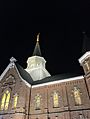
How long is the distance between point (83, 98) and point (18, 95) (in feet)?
37.1

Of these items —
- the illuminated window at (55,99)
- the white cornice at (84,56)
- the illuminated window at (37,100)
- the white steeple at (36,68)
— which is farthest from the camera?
the white steeple at (36,68)

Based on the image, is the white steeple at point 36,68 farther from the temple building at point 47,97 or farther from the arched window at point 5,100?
the arched window at point 5,100

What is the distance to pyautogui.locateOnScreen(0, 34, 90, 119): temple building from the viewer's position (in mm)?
20641

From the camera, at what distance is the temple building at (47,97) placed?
20.6 m

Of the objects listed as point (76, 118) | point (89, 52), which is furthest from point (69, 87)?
point (89, 52)

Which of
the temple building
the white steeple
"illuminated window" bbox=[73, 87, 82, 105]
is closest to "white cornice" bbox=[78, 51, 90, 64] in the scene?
the temple building

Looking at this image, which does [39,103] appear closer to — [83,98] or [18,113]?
[18,113]

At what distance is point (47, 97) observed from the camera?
23469 millimetres

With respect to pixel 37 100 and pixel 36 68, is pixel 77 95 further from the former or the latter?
pixel 36 68

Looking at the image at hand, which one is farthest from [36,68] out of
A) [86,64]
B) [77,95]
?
[77,95]

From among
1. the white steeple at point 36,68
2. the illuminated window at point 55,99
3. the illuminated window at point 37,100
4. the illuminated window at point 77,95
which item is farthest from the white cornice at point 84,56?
the white steeple at point 36,68

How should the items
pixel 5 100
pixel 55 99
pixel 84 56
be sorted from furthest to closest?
1. pixel 5 100
2. pixel 84 56
3. pixel 55 99

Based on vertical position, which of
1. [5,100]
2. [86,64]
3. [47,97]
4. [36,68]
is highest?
[36,68]

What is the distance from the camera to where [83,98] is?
20.6 meters
